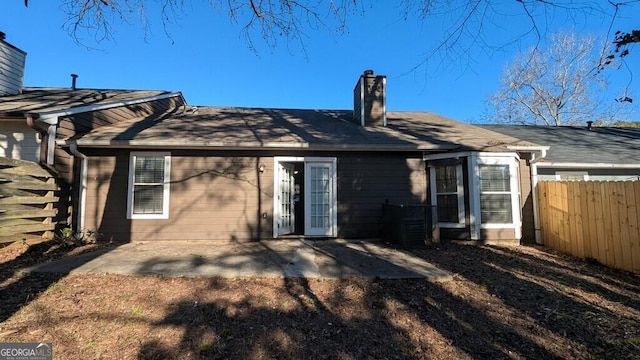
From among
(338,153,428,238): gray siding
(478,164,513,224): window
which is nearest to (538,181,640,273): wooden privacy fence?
(478,164,513,224): window

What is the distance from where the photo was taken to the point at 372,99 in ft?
34.2

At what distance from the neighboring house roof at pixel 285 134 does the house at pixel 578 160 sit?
5.44ft

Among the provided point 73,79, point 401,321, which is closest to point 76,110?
point 73,79

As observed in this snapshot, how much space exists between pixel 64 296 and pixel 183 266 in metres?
1.64

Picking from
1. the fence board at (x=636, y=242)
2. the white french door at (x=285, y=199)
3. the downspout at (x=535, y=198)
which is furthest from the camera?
the downspout at (x=535, y=198)

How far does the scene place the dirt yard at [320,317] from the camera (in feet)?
10.6

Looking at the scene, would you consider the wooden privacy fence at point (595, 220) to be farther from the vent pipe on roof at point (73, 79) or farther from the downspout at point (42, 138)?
the vent pipe on roof at point (73, 79)

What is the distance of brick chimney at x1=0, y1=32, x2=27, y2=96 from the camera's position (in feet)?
30.9

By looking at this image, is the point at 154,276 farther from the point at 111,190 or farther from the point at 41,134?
the point at 41,134

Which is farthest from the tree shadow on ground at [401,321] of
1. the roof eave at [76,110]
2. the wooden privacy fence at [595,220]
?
the roof eave at [76,110]

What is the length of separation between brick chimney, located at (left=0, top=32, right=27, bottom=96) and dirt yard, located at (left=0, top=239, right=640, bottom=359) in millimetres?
7133

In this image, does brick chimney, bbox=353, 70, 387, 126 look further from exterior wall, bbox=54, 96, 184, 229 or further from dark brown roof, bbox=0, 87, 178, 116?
exterior wall, bbox=54, 96, 184, 229

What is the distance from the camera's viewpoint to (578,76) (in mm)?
21203

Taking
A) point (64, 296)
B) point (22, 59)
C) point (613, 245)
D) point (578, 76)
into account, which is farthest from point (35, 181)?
point (578, 76)
